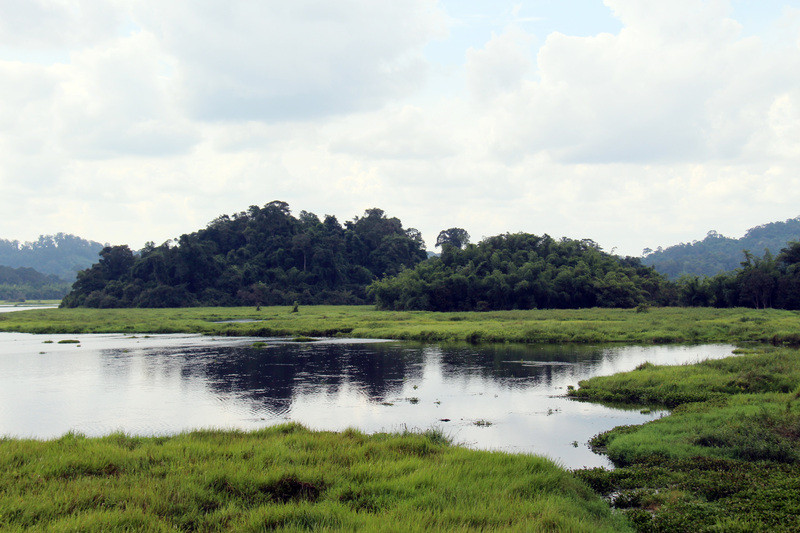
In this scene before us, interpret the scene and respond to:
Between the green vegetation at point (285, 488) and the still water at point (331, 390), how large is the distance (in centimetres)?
389

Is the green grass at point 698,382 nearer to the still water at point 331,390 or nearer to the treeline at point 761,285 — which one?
the still water at point 331,390

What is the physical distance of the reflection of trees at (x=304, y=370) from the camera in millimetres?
22203

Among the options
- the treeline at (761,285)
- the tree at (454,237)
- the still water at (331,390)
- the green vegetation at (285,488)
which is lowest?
the still water at (331,390)

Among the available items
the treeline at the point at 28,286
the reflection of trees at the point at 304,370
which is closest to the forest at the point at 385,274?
the reflection of trees at the point at 304,370

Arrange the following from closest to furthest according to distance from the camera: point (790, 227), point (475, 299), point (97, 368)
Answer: point (97, 368) → point (475, 299) → point (790, 227)

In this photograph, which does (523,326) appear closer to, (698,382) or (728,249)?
(698,382)

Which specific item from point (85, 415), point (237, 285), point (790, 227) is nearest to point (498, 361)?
point (85, 415)

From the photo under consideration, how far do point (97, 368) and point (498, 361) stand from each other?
2051 centimetres

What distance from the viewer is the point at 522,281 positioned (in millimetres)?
66812

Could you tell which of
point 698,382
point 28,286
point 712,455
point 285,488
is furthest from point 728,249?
point 28,286

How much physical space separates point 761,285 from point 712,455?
55147 millimetres

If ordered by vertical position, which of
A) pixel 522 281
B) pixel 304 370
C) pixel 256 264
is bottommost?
pixel 304 370

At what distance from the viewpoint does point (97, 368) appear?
1129 inches

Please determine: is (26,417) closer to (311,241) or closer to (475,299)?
(475,299)
